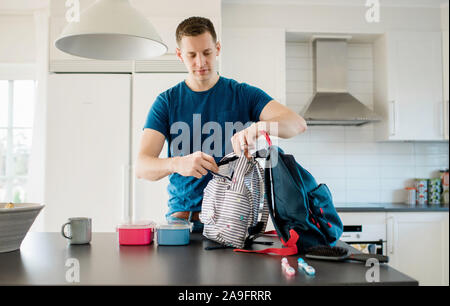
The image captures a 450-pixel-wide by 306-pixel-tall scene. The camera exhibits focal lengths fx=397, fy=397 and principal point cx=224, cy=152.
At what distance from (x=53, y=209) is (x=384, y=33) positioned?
10.1 feet

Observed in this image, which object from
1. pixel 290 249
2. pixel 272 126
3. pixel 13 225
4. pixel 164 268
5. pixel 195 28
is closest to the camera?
pixel 164 268

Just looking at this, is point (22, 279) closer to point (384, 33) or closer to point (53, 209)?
point (53, 209)

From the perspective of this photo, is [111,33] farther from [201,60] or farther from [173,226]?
[173,226]

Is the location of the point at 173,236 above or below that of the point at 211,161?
below

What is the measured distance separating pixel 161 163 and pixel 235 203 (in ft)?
1.40

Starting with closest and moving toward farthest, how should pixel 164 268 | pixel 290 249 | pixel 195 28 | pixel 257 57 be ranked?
pixel 164 268 → pixel 290 249 → pixel 195 28 → pixel 257 57

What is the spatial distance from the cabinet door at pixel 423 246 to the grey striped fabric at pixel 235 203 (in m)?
2.32

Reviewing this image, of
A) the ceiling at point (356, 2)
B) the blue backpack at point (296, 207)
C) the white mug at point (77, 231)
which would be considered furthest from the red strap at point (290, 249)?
the ceiling at point (356, 2)

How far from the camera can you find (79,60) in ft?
9.57

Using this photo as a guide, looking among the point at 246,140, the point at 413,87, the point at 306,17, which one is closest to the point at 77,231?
the point at 246,140

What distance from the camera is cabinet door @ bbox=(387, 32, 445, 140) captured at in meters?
3.44

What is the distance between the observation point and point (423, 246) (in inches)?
127

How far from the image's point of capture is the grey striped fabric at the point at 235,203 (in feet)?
3.92

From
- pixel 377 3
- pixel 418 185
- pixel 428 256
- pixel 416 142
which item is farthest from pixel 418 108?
pixel 428 256
